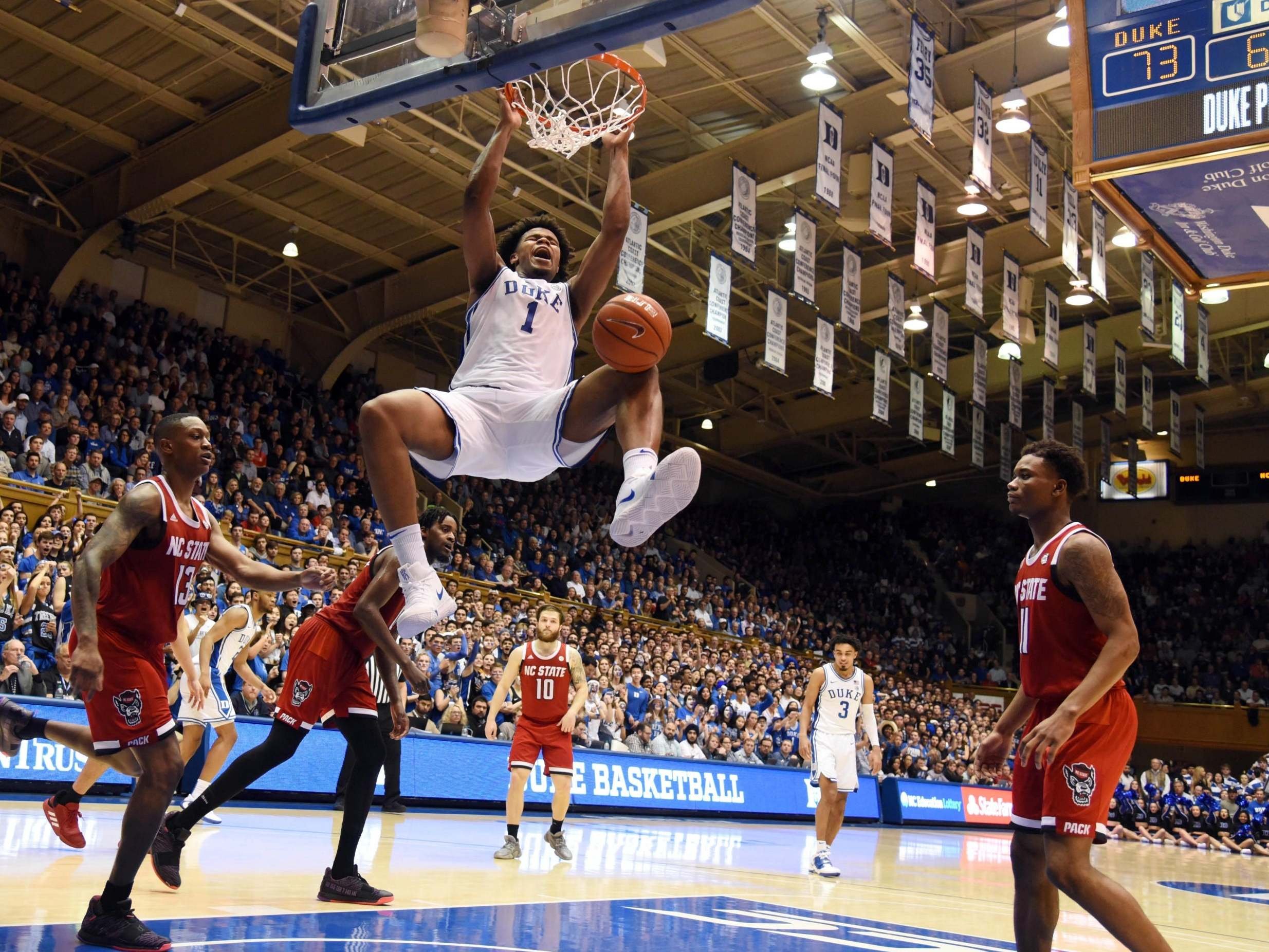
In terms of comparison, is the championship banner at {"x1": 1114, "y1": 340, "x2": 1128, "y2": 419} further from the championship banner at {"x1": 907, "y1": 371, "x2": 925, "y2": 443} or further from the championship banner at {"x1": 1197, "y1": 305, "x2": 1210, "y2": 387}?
the championship banner at {"x1": 907, "y1": 371, "x2": 925, "y2": 443}

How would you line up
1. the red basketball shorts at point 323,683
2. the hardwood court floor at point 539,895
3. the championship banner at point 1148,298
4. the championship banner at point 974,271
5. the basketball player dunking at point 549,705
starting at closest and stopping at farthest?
the hardwood court floor at point 539,895 < the red basketball shorts at point 323,683 < the basketball player dunking at point 549,705 < the championship banner at point 974,271 < the championship banner at point 1148,298

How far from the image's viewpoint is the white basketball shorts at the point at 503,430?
4168 millimetres

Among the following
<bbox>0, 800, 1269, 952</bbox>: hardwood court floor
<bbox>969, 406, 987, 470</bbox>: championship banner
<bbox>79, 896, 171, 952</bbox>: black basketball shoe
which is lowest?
<bbox>0, 800, 1269, 952</bbox>: hardwood court floor

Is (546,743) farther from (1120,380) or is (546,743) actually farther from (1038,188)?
(1120,380)

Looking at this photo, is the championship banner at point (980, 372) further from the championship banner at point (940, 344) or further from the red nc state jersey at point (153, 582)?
the red nc state jersey at point (153, 582)

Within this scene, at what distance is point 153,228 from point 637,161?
8.83 metres

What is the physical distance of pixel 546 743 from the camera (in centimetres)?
986

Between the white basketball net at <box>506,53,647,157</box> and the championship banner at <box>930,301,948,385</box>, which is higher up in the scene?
the championship banner at <box>930,301,948,385</box>

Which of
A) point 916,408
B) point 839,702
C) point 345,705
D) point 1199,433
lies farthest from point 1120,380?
point 345,705

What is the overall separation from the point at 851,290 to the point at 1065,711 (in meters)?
15.3

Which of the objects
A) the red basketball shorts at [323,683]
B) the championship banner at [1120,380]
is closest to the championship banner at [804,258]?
the championship banner at [1120,380]

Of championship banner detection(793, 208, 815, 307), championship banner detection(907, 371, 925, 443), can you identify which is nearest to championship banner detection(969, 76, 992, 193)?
championship banner detection(793, 208, 815, 307)

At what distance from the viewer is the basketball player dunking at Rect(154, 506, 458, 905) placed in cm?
614

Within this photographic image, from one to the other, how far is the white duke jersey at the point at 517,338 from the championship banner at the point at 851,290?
14605mm
